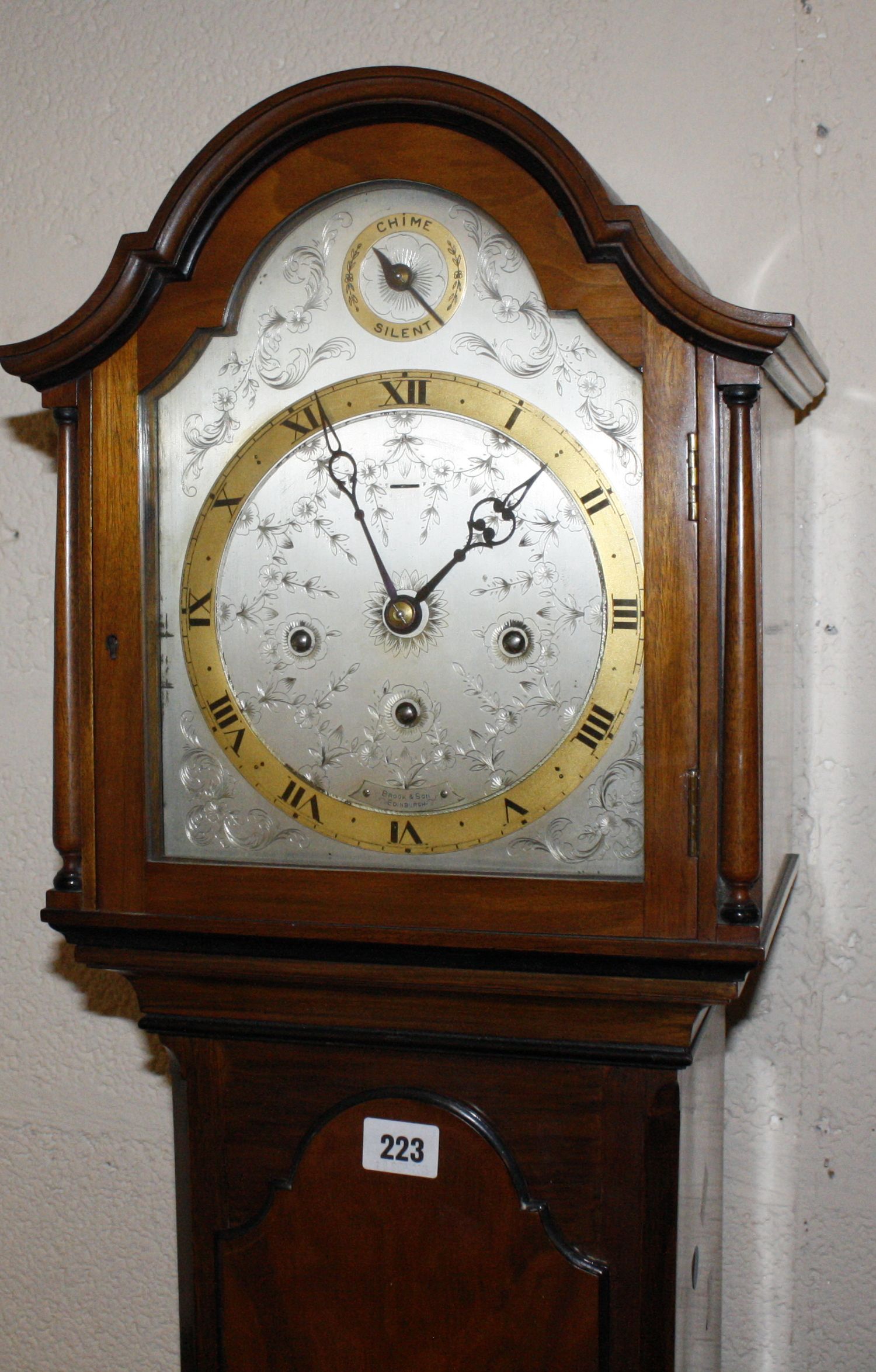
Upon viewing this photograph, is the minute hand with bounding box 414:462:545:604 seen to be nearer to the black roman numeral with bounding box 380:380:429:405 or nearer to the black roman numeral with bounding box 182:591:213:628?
the black roman numeral with bounding box 380:380:429:405

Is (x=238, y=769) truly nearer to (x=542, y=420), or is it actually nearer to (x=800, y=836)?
(x=542, y=420)

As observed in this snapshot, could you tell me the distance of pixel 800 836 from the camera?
1312 mm

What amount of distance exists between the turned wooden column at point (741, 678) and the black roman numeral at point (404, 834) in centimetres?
24

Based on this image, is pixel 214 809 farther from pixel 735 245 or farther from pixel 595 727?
pixel 735 245

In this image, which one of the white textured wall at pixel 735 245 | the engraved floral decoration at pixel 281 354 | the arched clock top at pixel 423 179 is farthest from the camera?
the white textured wall at pixel 735 245

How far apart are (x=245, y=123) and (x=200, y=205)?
0.23ft

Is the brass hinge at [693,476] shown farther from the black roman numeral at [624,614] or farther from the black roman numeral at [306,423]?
the black roman numeral at [306,423]

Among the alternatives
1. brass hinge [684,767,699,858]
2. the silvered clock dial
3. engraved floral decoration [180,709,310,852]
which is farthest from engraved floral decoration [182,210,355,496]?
brass hinge [684,767,699,858]

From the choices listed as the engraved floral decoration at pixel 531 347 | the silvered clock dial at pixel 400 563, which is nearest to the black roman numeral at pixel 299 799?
the silvered clock dial at pixel 400 563

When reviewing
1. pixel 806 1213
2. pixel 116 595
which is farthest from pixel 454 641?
pixel 806 1213

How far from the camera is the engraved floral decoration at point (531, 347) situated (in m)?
→ 0.98

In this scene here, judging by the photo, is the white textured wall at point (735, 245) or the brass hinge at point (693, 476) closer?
the brass hinge at point (693, 476)

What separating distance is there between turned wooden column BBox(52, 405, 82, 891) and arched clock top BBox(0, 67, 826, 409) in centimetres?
6

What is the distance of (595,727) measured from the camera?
98cm
